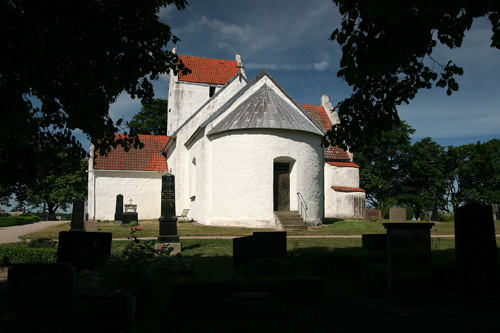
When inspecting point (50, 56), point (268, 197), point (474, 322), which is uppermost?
point (50, 56)

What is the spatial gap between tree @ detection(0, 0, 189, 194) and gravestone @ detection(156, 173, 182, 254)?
3921 mm

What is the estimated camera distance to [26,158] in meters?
7.25

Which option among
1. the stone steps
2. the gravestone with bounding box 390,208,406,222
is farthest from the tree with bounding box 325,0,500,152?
the gravestone with bounding box 390,208,406,222

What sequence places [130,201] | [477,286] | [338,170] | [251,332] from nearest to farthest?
[251,332], [477,286], [130,201], [338,170]

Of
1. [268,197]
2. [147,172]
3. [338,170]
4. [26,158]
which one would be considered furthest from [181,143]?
[26,158]

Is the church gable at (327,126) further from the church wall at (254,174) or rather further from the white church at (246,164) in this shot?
the church wall at (254,174)

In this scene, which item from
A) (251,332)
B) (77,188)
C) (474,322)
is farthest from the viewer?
(77,188)

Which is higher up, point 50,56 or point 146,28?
point 146,28

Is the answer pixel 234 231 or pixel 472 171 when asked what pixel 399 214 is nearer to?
pixel 234 231

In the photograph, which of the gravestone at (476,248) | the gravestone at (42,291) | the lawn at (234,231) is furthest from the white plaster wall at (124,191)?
the gravestone at (476,248)

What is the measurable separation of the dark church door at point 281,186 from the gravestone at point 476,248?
13.3m

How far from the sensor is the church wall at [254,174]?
61.3ft

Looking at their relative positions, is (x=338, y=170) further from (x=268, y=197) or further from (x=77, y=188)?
(x=77, y=188)

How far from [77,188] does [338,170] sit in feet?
101
